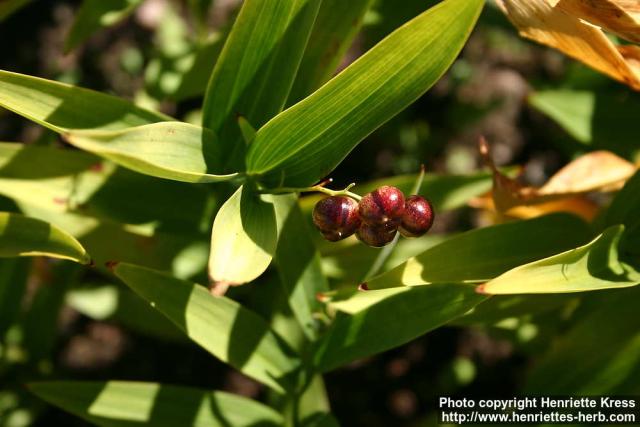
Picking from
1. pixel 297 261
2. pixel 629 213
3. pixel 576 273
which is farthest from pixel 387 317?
pixel 629 213

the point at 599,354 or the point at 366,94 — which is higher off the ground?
the point at 366,94

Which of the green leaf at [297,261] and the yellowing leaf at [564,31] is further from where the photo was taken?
the green leaf at [297,261]

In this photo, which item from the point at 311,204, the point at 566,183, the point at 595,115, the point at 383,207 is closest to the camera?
the point at 383,207

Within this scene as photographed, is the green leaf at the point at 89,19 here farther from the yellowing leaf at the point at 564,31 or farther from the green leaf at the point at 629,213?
the green leaf at the point at 629,213

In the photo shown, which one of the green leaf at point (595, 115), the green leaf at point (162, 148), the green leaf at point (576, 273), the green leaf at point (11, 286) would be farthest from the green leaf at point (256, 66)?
the green leaf at point (595, 115)

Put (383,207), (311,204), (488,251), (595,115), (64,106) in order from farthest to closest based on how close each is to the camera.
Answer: (595,115)
(311,204)
(488,251)
(64,106)
(383,207)

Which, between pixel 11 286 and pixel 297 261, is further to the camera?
pixel 11 286

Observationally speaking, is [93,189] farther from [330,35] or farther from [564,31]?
[564,31]
